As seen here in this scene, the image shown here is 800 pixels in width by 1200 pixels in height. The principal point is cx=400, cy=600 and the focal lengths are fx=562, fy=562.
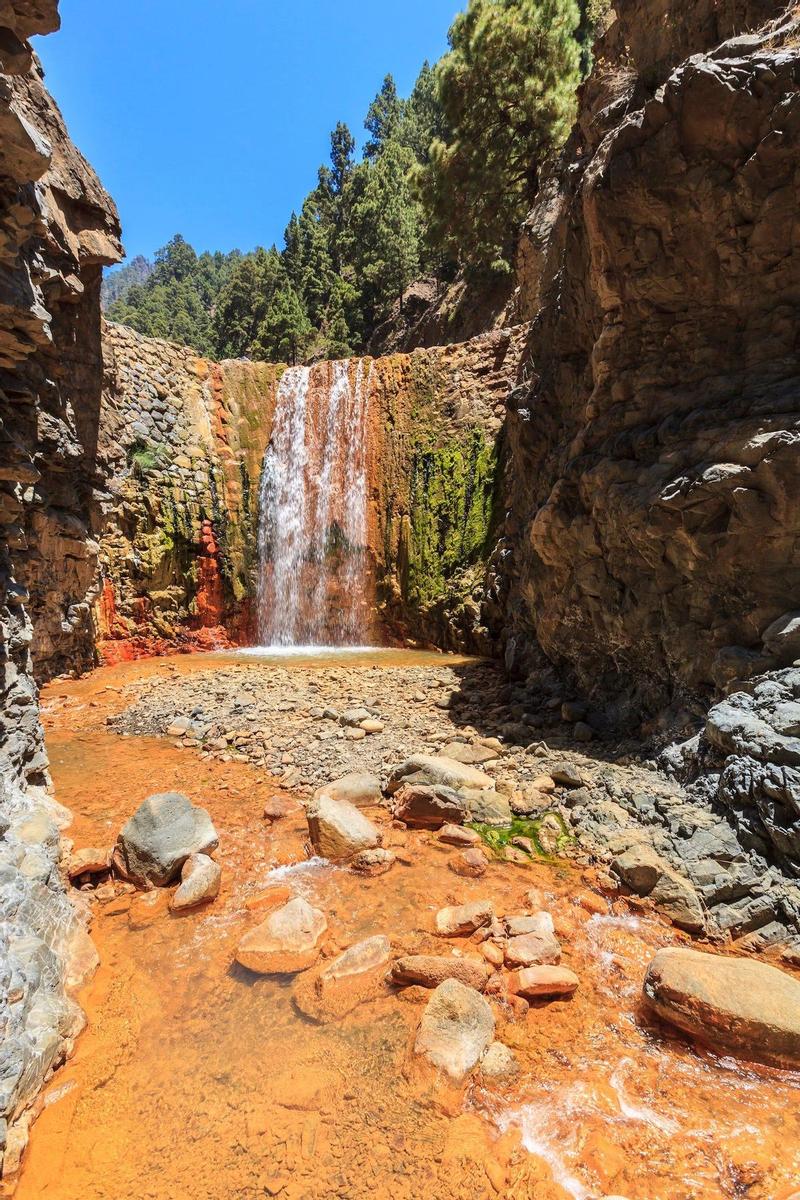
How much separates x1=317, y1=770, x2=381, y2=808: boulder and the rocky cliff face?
8.04ft

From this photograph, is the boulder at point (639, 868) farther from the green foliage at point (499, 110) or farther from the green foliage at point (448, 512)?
the green foliage at point (499, 110)

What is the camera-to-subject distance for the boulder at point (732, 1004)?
9.26ft

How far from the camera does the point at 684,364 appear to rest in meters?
5.99

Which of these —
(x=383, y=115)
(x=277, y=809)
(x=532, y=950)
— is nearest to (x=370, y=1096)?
(x=532, y=950)

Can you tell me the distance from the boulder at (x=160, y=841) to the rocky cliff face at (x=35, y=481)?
50 centimetres

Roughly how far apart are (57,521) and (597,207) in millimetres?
9117

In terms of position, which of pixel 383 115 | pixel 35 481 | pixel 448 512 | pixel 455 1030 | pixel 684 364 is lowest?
pixel 455 1030

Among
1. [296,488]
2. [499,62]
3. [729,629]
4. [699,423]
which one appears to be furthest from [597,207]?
[499,62]

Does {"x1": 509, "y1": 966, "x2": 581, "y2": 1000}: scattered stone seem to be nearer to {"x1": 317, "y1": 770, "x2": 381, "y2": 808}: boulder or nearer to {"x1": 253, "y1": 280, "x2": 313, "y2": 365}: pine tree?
{"x1": 317, "y1": 770, "x2": 381, "y2": 808}: boulder

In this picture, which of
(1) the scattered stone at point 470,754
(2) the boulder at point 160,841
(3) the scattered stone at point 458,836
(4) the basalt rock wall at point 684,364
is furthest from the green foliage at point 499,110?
(2) the boulder at point 160,841

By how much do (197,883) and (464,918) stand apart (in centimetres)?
199

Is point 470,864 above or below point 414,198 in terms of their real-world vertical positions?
below

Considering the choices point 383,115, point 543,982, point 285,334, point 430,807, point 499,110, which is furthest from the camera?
point 383,115

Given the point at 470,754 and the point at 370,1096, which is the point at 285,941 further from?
the point at 470,754
